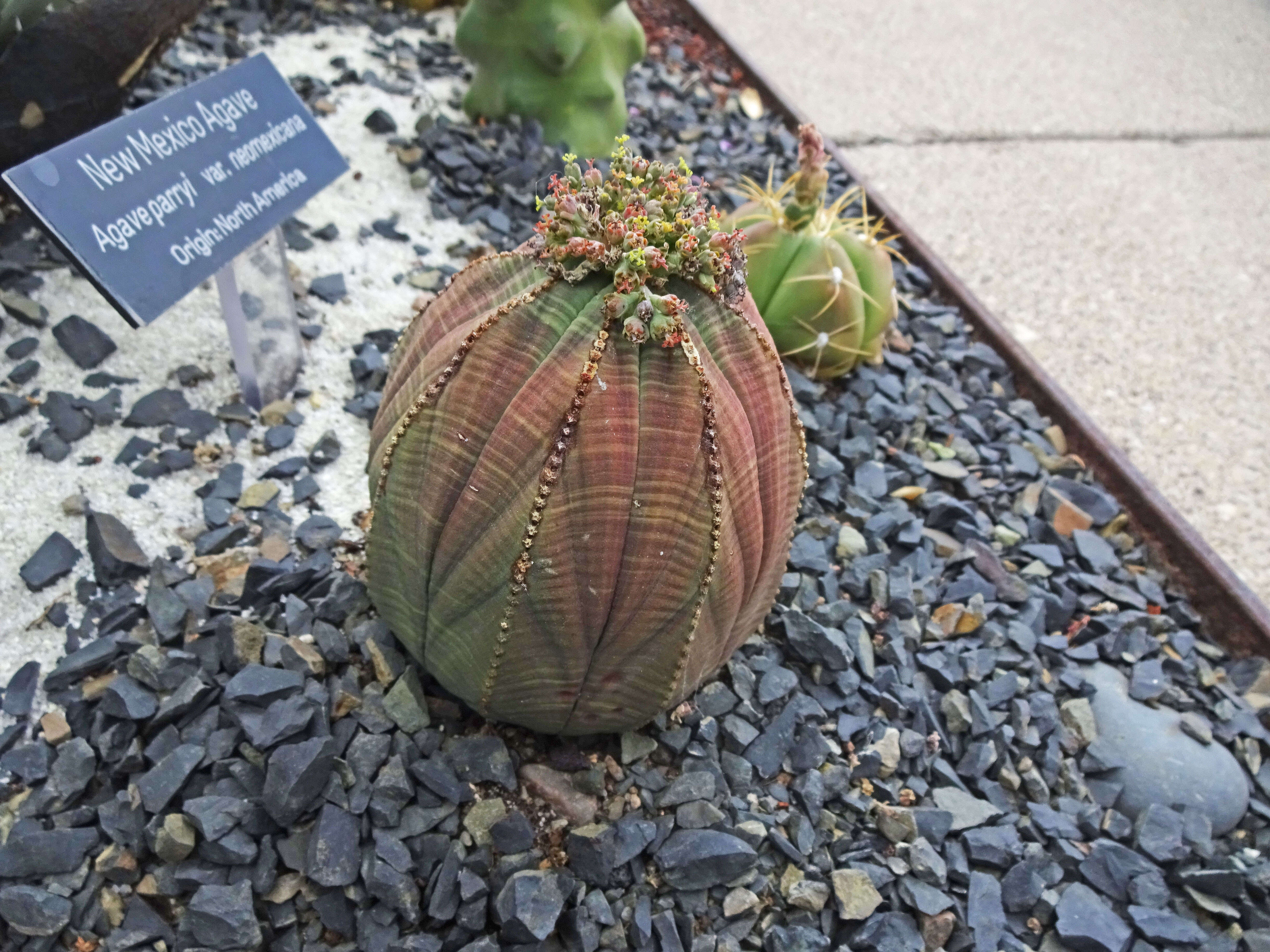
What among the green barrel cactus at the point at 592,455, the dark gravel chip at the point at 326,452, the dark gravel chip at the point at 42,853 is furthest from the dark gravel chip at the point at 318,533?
the dark gravel chip at the point at 42,853

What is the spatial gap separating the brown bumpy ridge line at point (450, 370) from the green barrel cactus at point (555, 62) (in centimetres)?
190

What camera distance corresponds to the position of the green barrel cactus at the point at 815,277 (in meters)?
2.35

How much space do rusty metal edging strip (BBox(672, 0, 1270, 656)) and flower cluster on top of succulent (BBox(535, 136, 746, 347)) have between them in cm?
155

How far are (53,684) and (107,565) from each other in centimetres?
24

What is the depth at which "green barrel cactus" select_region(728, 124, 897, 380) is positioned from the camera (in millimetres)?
2346

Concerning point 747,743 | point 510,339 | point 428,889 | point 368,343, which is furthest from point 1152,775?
point 368,343

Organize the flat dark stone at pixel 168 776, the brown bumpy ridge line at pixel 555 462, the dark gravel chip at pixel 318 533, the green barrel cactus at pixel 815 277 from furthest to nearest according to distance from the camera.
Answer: the green barrel cactus at pixel 815 277, the dark gravel chip at pixel 318 533, the flat dark stone at pixel 168 776, the brown bumpy ridge line at pixel 555 462

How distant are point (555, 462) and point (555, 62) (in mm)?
2103

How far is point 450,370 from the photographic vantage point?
4.16ft

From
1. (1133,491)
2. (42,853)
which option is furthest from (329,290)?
(1133,491)

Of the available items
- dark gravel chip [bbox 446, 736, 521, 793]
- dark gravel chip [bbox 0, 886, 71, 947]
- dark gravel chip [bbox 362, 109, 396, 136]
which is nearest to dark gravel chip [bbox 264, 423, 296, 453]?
dark gravel chip [bbox 446, 736, 521, 793]

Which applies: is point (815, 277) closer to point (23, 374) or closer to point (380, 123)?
point (380, 123)

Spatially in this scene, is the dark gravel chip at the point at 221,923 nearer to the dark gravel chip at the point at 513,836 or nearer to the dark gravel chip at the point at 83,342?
the dark gravel chip at the point at 513,836

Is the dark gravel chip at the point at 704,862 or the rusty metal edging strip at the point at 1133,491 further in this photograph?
the rusty metal edging strip at the point at 1133,491
